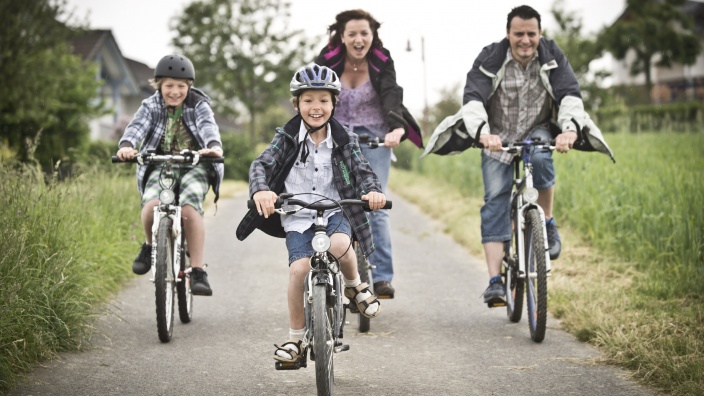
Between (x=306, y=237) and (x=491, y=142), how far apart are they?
180cm

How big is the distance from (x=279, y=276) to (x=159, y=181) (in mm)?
2902

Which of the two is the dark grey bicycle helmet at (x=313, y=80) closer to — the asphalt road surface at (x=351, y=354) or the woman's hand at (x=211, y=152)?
the woman's hand at (x=211, y=152)

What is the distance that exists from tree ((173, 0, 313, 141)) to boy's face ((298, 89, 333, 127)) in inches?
1592

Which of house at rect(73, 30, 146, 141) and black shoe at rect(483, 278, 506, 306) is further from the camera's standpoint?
house at rect(73, 30, 146, 141)

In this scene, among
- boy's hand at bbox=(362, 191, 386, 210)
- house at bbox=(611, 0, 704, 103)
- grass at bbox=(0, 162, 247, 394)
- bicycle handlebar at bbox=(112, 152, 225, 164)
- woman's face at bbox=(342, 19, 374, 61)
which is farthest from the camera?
house at bbox=(611, 0, 704, 103)

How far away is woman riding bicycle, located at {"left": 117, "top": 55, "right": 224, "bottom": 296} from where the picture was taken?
644 cm

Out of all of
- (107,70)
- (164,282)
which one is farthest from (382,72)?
(107,70)

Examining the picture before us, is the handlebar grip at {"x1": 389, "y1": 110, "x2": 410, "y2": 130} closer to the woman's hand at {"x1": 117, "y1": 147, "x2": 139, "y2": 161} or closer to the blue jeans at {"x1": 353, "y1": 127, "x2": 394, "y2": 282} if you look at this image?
the blue jeans at {"x1": 353, "y1": 127, "x2": 394, "y2": 282}

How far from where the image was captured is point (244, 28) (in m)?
46.0

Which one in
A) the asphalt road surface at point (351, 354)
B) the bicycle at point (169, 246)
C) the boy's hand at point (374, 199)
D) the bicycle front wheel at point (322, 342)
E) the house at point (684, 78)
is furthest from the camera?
the house at point (684, 78)

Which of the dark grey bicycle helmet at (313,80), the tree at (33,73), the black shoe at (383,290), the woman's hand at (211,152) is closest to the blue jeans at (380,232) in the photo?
the black shoe at (383,290)

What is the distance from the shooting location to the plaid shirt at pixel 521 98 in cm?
647

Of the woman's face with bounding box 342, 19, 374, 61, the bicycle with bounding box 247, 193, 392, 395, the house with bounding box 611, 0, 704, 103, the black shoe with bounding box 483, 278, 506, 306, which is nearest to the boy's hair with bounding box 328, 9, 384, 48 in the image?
the woman's face with bounding box 342, 19, 374, 61

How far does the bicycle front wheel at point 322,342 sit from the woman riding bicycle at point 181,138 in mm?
2300
